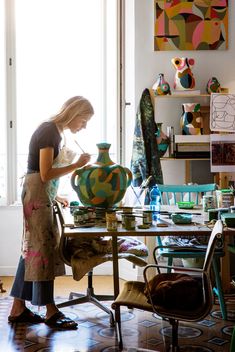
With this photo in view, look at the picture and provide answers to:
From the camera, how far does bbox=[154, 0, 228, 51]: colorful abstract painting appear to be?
4570 millimetres

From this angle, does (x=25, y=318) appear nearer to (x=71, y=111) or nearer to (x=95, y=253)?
(x=95, y=253)

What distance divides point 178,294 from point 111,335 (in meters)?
0.87

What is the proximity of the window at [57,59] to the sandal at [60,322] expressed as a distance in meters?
1.58

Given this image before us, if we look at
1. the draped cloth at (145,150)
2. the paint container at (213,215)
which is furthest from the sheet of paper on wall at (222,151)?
the paint container at (213,215)

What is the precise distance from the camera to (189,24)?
458 cm

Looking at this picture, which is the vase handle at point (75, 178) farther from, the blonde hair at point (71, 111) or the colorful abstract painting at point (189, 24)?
the colorful abstract painting at point (189, 24)

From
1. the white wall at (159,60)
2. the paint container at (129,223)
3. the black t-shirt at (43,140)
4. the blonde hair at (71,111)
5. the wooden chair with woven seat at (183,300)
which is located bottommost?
the wooden chair with woven seat at (183,300)

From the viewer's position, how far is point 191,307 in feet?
8.60

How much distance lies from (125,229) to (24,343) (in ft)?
2.66

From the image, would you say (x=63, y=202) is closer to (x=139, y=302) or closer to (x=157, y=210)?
(x=157, y=210)

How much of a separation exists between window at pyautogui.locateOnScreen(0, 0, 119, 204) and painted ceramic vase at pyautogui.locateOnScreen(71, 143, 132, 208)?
1.38 metres

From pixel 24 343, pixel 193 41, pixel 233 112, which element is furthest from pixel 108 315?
pixel 193 41

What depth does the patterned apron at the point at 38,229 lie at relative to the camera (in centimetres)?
346

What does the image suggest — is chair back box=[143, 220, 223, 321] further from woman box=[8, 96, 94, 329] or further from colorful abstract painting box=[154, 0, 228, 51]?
colorful abstract painting box=[154, 0, 228, 51]
